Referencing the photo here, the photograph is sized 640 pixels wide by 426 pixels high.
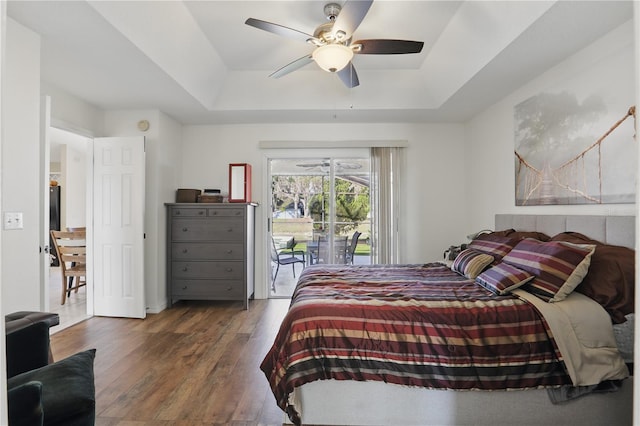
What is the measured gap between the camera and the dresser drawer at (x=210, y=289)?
387 cm

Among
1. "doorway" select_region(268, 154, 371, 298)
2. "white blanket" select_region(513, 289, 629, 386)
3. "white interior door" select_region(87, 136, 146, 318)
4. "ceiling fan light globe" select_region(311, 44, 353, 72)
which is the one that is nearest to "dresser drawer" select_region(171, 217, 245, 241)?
"white interior door" select_region(87, 136, 146, 318)

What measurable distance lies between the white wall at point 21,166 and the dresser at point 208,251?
1660mm

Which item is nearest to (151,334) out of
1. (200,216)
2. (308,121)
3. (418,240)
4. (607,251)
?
(200,216)

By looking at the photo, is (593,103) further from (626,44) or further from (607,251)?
(607,251)

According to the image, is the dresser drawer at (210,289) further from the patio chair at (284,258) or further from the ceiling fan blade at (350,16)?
the ceiling fan blade at (350,16)

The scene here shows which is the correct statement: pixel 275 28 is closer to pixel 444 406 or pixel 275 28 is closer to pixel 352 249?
pixel 444 406

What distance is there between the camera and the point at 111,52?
2.44 metres

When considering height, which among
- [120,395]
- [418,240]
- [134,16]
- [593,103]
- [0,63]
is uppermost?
[134,16]

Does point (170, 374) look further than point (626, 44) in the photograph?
Yes

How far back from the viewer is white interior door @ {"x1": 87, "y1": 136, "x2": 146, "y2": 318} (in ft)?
11.8

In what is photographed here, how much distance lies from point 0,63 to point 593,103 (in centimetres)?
308

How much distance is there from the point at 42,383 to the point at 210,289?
2.55 m

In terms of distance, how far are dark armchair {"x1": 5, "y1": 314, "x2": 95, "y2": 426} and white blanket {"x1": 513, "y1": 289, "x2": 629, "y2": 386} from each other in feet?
7.12

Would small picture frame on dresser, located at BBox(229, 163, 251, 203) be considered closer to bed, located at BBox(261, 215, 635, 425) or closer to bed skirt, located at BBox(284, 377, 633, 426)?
bed, located at BBox(261, 215, 635, 425)
